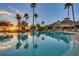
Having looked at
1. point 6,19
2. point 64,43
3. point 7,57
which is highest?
point 6,19

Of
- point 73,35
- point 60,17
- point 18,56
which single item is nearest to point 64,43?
point 73,35

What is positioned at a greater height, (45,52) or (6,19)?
(6,19)

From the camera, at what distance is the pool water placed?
244cm

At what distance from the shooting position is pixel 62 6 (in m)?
2.48

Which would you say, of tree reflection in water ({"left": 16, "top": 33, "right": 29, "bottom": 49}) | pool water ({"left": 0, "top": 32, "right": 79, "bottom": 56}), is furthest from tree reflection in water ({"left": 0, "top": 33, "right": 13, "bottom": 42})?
tree reflection in water ({"left": 16, "top": 33, "right": 29, "bottom": 49})

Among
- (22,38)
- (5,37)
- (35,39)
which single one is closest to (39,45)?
(35,39)

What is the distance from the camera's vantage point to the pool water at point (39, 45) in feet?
7.99

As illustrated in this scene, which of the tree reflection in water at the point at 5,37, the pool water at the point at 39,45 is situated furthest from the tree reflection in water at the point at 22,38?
the tree reflection in water at the point at 5,37

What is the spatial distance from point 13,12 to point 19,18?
0.37 feet

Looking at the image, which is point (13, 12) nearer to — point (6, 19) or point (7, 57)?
point (6, 19)

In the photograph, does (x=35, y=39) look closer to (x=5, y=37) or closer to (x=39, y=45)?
(x=39, y=45)

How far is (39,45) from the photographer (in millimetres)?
2447

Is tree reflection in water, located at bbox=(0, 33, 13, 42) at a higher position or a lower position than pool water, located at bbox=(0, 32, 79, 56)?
higher

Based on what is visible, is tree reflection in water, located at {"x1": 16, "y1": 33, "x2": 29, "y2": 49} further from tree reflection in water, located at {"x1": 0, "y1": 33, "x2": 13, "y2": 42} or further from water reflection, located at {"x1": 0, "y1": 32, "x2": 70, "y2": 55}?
tree reflection in water, located at {"x1": 0, "y1": 33, "x2": 13, "y2": 42}
